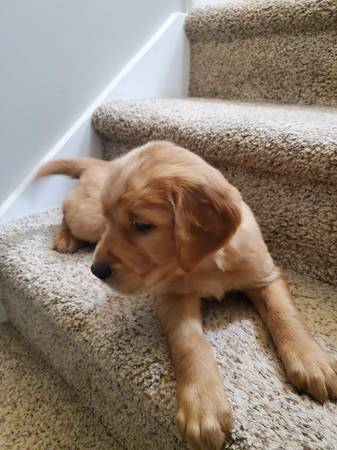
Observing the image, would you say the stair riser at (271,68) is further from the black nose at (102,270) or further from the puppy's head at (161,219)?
the black nose at (102,270)

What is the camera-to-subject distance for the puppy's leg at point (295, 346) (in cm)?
61

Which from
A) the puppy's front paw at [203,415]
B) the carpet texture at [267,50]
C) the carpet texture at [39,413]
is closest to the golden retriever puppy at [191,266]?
the puppy's front paw at [203,415]

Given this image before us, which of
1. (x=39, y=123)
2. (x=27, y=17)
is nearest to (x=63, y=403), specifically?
(x=39, y=123)

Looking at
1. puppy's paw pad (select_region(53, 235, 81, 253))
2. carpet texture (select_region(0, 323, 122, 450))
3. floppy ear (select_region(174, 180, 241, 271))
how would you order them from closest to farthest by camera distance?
floppy ear (select_region(174, 180, 241, 271))
carpet texture (select_region(0, 323, 122, 450))
puppy's paw pad (select_region(53, 235, 81, 253))

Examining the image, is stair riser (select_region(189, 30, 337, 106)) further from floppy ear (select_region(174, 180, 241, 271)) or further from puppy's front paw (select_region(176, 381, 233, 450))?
puppy's front paw (select_region(176, 381, 233, 450))

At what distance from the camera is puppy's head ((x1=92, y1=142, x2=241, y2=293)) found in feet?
2.19

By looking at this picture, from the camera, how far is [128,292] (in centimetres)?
72

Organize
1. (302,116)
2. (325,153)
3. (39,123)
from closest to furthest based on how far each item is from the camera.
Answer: (325,153) → (302,116) → (39,123)

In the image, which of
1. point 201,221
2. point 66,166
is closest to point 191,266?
point 201,221

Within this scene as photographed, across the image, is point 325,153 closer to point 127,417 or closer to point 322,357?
point 322,357

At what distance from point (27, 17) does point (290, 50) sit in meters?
0.80

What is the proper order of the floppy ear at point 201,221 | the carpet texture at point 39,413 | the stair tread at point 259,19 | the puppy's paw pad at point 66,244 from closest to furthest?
1. the floppy ear at point 201,221
2. the carpet texture at point 39,413
3. the puppy's paw pad at point 66,244
4. the stair tread at point 259,19

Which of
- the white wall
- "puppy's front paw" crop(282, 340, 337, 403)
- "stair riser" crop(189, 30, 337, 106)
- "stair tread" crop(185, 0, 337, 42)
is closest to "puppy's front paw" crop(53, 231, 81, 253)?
the white wall

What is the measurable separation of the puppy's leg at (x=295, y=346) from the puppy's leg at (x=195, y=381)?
0.12 meters
